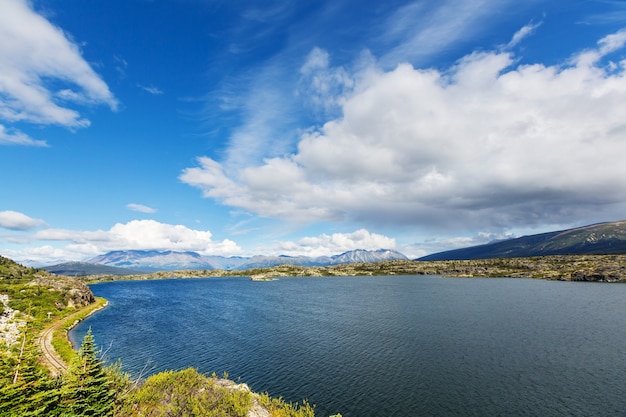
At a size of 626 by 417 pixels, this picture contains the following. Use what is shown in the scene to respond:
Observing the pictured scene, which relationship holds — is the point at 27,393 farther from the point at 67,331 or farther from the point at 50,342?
the point at 67,331

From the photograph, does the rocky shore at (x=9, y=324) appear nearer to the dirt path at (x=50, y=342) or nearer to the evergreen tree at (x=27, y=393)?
the dirt path at (x=50, y=342)

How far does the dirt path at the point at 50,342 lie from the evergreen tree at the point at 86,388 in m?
16.9

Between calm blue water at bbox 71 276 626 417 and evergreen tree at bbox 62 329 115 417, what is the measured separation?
2597cm

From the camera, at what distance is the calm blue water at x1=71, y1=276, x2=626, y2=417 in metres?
48.2

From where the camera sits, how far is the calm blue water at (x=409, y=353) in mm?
48188

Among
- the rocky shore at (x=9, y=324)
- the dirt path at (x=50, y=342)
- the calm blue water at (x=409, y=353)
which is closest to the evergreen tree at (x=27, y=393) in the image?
the dirt path at (x=50, y=342)

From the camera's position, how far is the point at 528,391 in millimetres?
50312

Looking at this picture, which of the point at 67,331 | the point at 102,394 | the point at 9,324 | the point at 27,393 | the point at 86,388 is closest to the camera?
the point at 27,393

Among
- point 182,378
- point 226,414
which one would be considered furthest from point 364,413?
point 182,378

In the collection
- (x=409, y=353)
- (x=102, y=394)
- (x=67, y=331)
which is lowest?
(x=409, y=353)

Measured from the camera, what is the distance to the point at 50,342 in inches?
3142

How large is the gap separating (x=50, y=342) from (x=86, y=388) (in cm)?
6515

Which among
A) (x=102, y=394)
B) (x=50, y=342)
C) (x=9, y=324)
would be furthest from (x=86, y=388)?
(x=9, y=324)

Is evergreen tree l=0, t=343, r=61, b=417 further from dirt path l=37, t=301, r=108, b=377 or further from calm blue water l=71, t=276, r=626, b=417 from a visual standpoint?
calm blue water l=71, t=276, r=626, b=417
